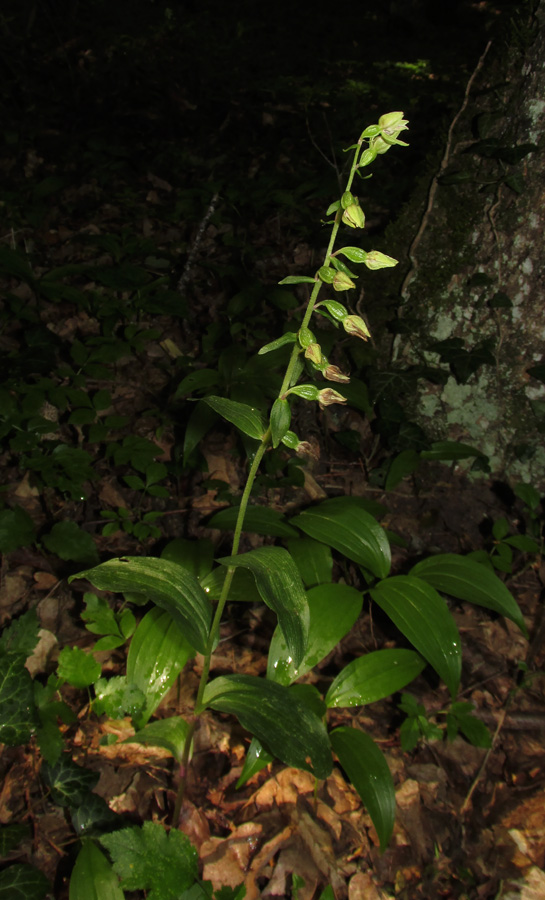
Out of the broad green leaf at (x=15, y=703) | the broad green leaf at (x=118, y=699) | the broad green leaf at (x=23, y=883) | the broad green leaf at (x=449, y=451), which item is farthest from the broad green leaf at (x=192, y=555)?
the broad green leaf at (x=449, y=451)

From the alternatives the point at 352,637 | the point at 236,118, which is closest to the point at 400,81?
the point at 236,118

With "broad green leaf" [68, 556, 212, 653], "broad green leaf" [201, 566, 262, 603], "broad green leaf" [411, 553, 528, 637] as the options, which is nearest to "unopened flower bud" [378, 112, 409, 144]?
"broad green leaf" [68, 556, 212, 653]

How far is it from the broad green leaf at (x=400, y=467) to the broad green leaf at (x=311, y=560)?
1004 millimetres

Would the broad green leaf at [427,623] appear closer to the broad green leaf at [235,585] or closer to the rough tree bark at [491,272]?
the broad green leaf at [235,585]

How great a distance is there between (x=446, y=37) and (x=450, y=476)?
9.71 meters

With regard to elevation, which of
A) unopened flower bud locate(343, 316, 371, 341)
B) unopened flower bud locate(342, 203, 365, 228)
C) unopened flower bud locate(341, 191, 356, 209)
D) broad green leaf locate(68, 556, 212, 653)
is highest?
unopened flower bud locate(341, 191, 356, 209)

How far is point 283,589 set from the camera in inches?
61.4

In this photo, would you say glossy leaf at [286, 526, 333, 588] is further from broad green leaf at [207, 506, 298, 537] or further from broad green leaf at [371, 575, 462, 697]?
broad green leaf at [371, 575, 462, 697]

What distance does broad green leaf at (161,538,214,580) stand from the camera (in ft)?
7.45

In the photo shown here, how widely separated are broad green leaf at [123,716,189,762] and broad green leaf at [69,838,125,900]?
0.32 m

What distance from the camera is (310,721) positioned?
171 cm

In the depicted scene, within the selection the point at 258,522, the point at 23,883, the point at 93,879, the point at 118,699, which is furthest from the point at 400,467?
the point at 23,883

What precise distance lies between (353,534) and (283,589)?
33.3 inches

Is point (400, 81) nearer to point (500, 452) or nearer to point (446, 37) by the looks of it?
point (446, 37)
